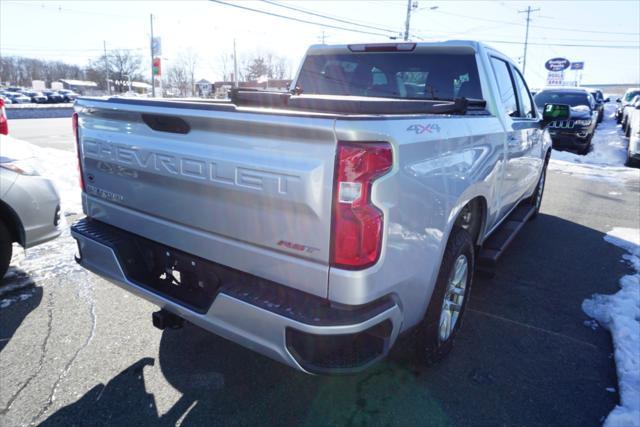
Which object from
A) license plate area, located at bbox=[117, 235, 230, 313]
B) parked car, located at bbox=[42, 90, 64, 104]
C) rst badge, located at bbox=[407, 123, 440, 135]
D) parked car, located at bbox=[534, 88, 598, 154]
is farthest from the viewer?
parked car, located at bbox=[42, 90, 64, 104]

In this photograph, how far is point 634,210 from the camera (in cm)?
769

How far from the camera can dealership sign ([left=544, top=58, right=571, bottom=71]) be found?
44.0m

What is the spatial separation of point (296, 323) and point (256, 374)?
1113 mm

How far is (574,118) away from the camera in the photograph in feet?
44.5

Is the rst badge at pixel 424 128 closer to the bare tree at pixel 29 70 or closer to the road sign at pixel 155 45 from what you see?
the road sign at pixel 155 45

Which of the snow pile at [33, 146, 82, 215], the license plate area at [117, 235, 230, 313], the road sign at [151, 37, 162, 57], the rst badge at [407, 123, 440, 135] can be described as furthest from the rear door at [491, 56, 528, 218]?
the road sign at [151, 37, 162, 57]

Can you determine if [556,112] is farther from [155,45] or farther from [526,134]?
[155,45]

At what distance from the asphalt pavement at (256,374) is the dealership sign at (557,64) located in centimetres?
4804

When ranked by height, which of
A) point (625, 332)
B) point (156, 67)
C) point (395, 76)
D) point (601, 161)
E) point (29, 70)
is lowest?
point (625, 332)

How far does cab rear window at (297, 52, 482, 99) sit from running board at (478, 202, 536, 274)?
1307 millimetres

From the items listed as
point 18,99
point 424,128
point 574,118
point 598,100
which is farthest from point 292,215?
point 18,99

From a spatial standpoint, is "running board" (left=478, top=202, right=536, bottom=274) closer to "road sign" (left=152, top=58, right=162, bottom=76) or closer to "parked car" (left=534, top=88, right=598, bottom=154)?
"parked car" (left=534, top=88, right=598, bottom=154)

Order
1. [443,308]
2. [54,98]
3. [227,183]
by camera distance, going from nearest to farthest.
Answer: [227,183]
[443,308]
[54,98]

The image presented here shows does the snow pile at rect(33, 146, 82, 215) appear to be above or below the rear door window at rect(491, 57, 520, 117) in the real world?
below
